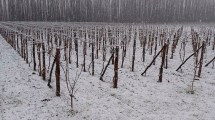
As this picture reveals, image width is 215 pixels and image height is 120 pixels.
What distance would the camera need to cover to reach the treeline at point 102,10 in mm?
35875

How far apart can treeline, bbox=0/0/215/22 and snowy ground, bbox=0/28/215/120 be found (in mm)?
29973

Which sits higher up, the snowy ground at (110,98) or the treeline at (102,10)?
the treeline at (102,10)

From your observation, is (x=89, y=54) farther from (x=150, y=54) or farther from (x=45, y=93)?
(x=45, y=93)

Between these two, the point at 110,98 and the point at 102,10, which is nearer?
the point at 110,98

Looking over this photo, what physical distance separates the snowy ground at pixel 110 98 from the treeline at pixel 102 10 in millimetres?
29973

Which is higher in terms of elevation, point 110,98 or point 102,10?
point 102,10

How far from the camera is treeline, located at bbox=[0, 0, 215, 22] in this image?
35875mm

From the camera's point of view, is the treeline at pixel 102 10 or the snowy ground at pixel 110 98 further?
the treeline at pixel 102 10

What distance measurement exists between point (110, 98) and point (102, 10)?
34.8 metres

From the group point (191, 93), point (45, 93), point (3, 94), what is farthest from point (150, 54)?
point (3, 94)

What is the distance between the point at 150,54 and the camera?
12062 mm

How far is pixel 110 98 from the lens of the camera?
19.3ft

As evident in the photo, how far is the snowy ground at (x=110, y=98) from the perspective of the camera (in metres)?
5.00

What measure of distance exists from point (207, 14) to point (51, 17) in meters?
33.0
